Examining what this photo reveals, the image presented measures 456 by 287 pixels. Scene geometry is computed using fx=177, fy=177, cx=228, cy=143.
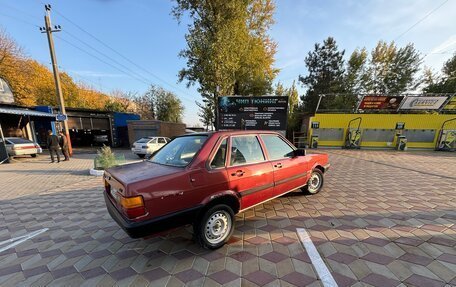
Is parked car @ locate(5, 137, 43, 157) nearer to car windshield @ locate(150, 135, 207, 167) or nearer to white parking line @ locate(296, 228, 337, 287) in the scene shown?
car windshield @ locate(150, 135, 207, 167)

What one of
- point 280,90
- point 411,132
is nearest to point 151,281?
point 411,132

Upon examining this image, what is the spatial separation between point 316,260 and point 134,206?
2306mm

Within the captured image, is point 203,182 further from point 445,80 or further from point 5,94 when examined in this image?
point 445,80

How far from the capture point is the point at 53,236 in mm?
2953

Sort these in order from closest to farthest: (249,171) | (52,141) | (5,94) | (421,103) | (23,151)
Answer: (249,171)
(52,141)
(23,151)
(5,94)
(421,103)

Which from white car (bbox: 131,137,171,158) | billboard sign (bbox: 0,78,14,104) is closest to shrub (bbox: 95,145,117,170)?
white car (bbox: 131,137,171,158)

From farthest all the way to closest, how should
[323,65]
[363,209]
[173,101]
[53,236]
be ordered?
[173,101] < [323,65] < [363,209] < [53,236]

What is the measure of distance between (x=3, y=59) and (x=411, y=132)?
123 ft

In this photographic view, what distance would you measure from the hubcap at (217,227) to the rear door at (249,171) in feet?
1.18

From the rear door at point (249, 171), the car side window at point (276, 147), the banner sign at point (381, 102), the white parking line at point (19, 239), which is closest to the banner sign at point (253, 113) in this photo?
the car side window at point (276, 147)

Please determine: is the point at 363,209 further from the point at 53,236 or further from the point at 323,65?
the point at 323,65

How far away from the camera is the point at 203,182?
2322 mm

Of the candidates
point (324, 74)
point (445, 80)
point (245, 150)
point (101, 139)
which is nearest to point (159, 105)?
point (101, 139)

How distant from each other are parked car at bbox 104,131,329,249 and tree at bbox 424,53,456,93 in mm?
28309
